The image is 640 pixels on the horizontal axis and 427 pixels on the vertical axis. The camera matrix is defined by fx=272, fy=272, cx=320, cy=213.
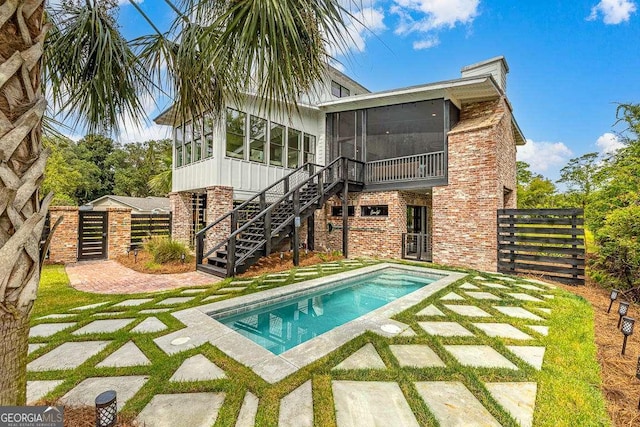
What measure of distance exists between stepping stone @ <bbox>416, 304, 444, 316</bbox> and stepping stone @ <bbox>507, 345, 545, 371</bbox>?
1.16 m

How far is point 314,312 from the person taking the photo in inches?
204

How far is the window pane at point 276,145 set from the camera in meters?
11.3

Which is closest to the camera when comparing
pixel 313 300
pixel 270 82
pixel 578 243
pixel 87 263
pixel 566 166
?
pixel 270 82

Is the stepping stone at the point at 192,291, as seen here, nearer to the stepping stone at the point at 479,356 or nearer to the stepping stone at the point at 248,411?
the stepping stone at the point at 248,411

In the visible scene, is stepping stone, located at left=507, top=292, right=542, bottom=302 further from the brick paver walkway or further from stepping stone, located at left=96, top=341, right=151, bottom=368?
the brick paver walkway

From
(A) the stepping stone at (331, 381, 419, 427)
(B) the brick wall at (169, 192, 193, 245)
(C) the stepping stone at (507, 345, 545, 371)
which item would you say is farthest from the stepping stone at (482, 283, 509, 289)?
(B) the brick wall at (169, 192, 193, 245)

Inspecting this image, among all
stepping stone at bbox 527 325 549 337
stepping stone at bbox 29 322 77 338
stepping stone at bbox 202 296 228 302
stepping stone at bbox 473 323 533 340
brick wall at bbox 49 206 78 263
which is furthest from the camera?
brick wall at bbox 49 206 78 263

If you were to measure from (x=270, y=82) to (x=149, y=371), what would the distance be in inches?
115

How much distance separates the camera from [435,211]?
9.63m

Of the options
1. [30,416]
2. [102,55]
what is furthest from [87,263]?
[30,416]

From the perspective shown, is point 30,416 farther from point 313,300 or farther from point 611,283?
point 611,283

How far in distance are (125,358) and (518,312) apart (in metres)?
5.73

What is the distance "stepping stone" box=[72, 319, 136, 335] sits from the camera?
365 centimetres

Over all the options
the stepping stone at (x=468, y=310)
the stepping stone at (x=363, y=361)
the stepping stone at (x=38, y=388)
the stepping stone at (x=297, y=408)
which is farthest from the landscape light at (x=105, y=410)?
the stepping stone at (x=468, y=310)
